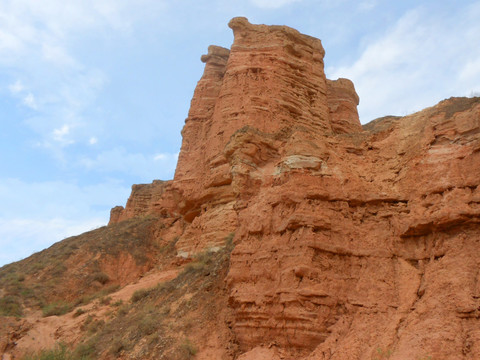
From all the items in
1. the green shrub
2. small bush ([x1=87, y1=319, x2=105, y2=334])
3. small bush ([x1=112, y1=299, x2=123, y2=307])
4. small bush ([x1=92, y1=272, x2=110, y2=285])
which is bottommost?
small bush ([x1=87, y1=319, x2=105, y2=334])

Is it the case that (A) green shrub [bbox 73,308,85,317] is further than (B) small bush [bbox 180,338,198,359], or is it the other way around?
(A) green shrub [bbox 73,308,85,317]

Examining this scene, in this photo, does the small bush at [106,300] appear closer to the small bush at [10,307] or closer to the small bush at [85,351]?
the small bush at [10,307]

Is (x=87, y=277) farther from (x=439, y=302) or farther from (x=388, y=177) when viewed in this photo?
(x=439, y=302)

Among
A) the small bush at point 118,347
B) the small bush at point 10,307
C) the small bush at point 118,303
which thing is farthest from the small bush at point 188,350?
the small bush at point 10,307

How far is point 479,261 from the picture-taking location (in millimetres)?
6141

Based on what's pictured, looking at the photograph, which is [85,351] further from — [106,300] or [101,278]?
[101,278]

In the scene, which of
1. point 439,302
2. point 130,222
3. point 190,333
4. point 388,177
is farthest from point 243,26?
point 439,302

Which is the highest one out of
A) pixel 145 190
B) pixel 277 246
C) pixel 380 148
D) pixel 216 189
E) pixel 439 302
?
pixel 145 190

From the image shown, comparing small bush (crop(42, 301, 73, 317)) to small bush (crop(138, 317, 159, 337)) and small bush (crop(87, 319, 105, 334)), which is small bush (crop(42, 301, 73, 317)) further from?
small bush (crop(138, 317, 159, 337))

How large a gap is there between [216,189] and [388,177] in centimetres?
1102

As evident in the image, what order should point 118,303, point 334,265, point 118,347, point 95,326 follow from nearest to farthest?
point 334,265 → point 118,347 → point 95,326 → point 118,303

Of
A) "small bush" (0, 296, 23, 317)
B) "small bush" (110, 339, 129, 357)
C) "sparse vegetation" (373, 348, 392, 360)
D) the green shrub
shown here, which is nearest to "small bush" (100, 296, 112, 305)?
the green shrub

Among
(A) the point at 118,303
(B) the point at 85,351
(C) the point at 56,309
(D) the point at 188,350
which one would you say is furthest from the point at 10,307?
(D) the point at 188,350

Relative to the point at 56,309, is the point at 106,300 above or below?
above
